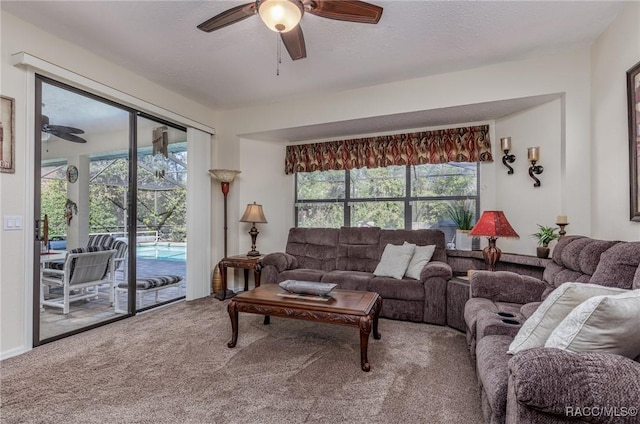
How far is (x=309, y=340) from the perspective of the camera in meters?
2.80

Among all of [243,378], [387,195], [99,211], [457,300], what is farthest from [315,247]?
[99,211]

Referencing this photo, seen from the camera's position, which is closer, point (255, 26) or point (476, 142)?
point (255, 26)

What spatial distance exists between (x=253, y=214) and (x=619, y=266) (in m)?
3.61

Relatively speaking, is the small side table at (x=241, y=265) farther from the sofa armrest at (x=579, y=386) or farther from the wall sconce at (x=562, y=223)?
the sofa armrest at (x=579, y=386)

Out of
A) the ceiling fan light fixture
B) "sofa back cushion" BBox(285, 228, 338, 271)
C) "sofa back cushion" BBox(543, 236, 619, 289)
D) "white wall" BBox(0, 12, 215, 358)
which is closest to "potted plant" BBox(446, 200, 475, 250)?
"sofa back cushion" BBox(543, 236, 619, 289)

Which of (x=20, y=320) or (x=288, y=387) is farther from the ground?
(x=20, y=320)

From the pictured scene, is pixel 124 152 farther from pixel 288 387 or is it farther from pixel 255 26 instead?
pixel 288 387

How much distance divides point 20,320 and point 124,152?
1.83m

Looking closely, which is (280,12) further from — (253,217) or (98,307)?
(98,307)

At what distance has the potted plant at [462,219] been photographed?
12.9ft

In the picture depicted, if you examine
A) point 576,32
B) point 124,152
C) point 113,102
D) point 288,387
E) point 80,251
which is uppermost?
point 576,32

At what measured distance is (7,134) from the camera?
→ 250 cm

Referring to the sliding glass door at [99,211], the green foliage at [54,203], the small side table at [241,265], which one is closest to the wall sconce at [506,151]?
the small side table at [241,265]

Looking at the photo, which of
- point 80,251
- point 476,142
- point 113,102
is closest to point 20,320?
point 80,251
